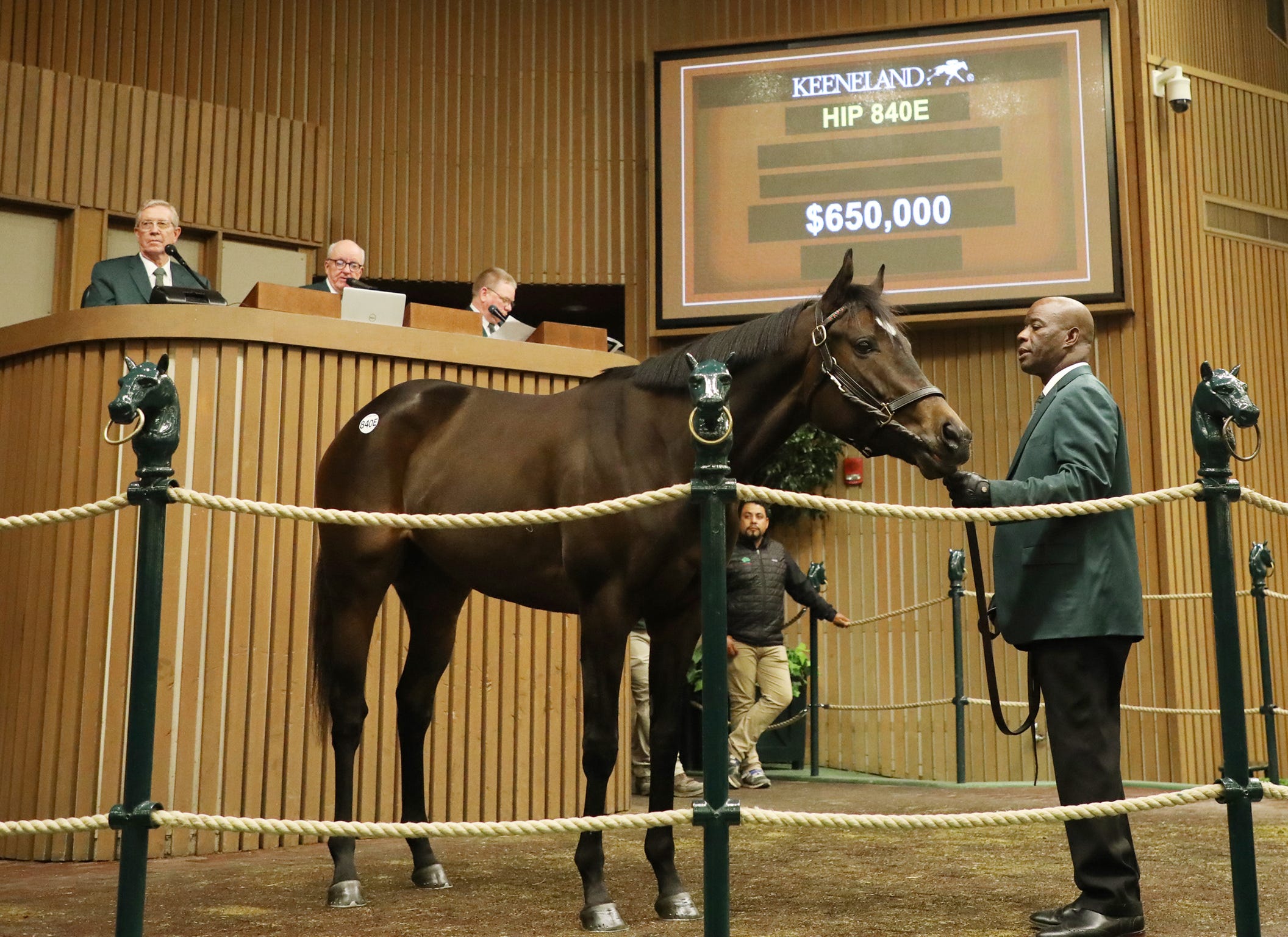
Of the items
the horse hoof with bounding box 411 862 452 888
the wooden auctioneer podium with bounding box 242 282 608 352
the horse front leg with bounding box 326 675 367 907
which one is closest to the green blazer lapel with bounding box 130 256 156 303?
the wooden auctioneer podium with bounding box 242 282 608 352

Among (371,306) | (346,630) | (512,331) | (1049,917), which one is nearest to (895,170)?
(512,331)

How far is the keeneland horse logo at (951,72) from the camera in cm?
823

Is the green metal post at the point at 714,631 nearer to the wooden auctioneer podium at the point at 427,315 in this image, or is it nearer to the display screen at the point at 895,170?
the wooden auctioneer podium at the point at 427,315

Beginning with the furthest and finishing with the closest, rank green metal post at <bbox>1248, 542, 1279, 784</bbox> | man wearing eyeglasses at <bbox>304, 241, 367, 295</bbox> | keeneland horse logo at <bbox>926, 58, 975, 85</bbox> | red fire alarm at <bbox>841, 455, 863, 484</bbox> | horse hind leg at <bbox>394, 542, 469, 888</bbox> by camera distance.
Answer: red fire alarm at <bbox>841, 455, 863, 484</bbox>, keeneland horse logo at <bbox>926, 58, 975, 85</bbox>, green metal post at <bbox>1248, 542, 1279, 784</bbox>, man wearing eyeglasses at <bbox>304, 241, 367, 295</bbox>, horse hind leg at <bbox>394, 542, 469, 888</bbox>

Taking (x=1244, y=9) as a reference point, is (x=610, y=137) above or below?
below

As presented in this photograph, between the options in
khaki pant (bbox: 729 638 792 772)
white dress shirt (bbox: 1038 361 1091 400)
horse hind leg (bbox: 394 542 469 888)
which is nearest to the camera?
white dress shirt (bbox: 1038 361 1091 400)

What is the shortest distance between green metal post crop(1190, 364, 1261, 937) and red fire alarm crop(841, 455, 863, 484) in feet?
19.6

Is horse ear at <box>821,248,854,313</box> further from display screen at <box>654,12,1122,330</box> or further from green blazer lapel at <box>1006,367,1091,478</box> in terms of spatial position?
display screen at <box>654,12,1122,330</box>

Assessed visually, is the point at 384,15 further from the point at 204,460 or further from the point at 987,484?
the point at 987,484

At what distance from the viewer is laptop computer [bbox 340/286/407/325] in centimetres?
493

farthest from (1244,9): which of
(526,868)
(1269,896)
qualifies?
(526,868)

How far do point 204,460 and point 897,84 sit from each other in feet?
18.8

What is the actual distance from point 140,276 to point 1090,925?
4.65 meters

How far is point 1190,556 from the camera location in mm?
7949
